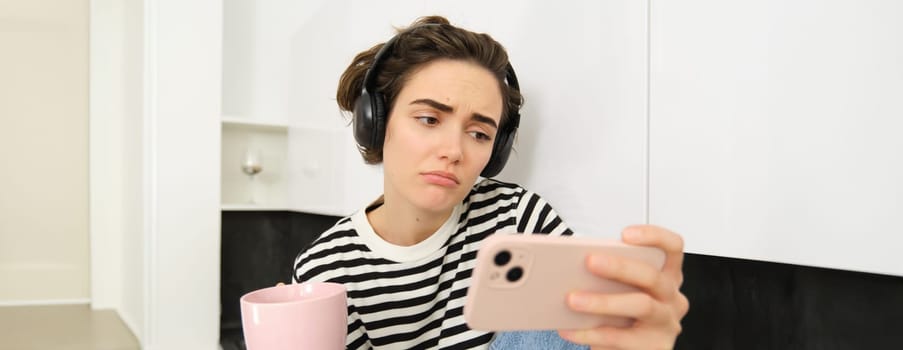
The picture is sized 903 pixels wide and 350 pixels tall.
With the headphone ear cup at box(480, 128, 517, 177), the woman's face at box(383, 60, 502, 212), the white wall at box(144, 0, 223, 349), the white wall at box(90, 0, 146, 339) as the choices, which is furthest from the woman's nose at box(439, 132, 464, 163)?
the white wall at box(90, 0, 146, 339)

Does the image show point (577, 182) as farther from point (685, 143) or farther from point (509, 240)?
point (509, 240)

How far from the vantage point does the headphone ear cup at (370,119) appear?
84cm

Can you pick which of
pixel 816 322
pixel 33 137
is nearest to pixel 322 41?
pixel 816 322

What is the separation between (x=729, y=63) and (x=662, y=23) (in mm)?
109

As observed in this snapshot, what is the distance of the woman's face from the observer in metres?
0.78

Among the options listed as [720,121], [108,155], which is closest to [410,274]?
[720,121]

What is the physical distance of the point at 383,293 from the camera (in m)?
0.90

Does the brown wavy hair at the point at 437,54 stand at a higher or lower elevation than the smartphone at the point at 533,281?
higher

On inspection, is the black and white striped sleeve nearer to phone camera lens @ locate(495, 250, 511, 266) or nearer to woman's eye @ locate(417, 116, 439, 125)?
woman's eye @ locate(417, 116, 439, 125)

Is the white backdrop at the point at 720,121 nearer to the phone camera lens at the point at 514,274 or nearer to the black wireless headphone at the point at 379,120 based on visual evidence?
the black wireless headphone at the point at 379,120

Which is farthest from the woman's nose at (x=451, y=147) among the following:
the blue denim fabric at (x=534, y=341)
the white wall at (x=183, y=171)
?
the white wall at (x=183, y=171)

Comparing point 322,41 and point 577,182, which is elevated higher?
point 322,41

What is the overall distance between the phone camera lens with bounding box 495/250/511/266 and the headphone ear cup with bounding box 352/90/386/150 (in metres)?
0.50

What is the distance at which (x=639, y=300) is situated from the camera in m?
0.42
